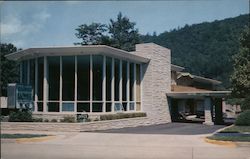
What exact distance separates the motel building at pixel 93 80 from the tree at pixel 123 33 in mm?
33096

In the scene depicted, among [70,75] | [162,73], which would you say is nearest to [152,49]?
[162,73]

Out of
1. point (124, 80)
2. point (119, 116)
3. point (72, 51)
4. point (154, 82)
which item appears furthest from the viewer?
point (154, 82)

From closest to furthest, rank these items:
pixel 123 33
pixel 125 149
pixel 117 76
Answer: pixel 125 149 < pixel 117 76 < pixel 123 33

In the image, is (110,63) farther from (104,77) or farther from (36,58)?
(36,58)

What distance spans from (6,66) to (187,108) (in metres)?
22.1

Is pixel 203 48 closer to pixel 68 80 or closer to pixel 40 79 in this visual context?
pixel 40 79

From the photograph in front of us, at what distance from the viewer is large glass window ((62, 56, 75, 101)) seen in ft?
90.9

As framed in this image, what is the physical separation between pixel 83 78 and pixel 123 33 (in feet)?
144

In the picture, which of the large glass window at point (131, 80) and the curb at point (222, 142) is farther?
the large glass window at point (131, 80)

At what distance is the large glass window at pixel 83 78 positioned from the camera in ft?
89.5

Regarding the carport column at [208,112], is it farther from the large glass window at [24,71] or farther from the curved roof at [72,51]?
the large glass window at [24,71]

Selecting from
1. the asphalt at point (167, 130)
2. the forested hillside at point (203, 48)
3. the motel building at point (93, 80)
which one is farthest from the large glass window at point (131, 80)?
the forested hillside at point (203, 48)

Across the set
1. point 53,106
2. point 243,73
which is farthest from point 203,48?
point 243,73

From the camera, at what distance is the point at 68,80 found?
27.9 meters
